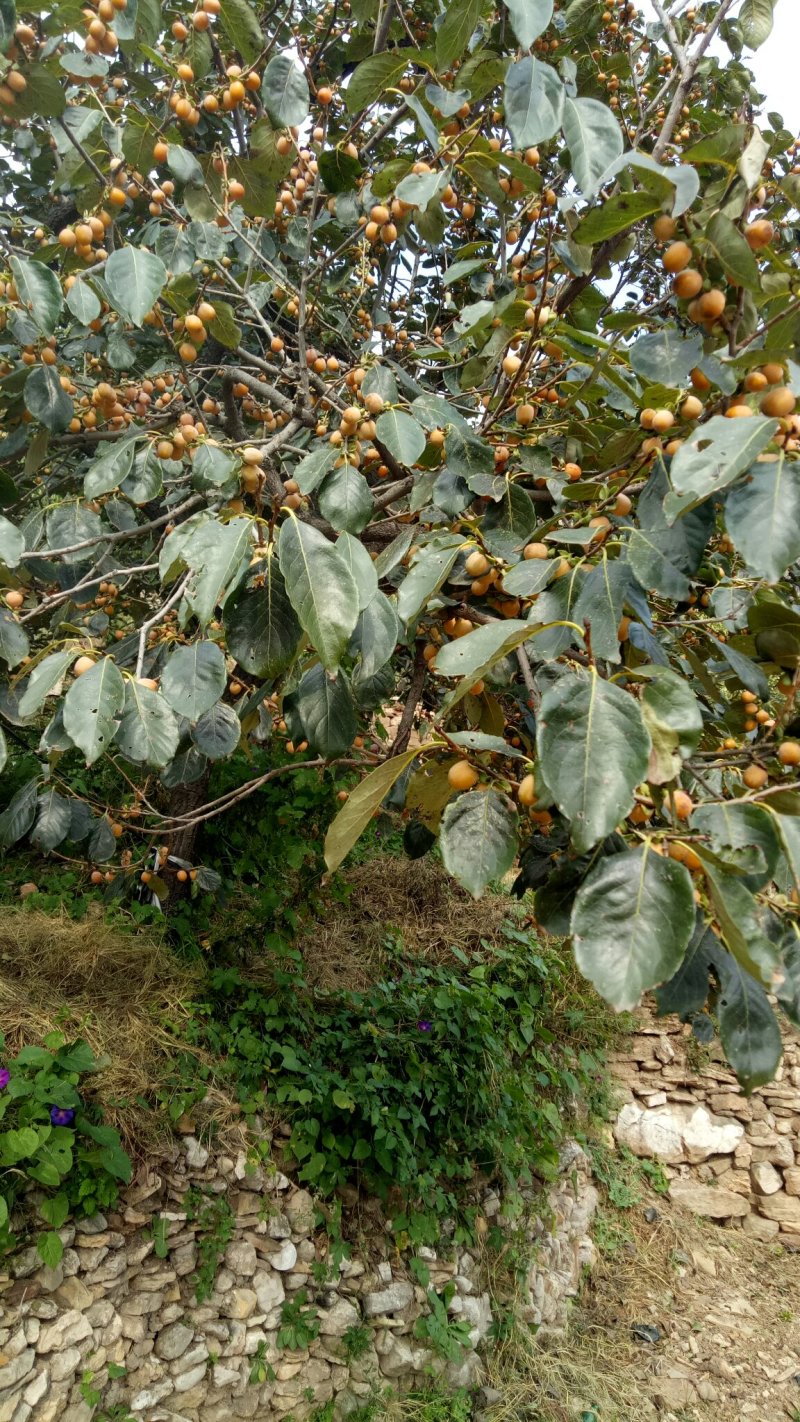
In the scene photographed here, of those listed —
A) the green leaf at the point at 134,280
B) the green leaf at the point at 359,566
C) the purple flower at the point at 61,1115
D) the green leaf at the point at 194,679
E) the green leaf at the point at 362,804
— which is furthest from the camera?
the purple flower at the point at 61,1115

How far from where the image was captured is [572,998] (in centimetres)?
427

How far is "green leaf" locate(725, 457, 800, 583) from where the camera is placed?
2.45 feet

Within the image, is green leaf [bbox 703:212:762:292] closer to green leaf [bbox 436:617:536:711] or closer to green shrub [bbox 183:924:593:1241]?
green leaf [bbox 436:617:536:711]

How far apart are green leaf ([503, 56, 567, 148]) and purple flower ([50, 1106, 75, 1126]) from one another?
7.66 feet

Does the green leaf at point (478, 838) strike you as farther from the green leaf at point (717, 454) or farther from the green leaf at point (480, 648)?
the green leaf at point (717, 454)

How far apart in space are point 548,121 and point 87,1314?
2740 millimetres

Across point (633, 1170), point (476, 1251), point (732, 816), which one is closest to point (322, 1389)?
point (476, 1251)

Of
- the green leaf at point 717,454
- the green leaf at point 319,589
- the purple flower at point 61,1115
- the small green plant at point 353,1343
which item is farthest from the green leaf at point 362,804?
the small green plant at point 353,1343

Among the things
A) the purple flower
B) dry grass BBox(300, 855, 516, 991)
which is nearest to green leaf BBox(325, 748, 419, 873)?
the purple flower

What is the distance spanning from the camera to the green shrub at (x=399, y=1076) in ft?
9.05

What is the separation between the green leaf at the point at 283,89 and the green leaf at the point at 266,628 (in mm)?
934

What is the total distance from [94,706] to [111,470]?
2.07 ft

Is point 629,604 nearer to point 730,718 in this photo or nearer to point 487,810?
point 487,810

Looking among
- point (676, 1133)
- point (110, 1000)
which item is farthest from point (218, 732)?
point (676, 1133)
